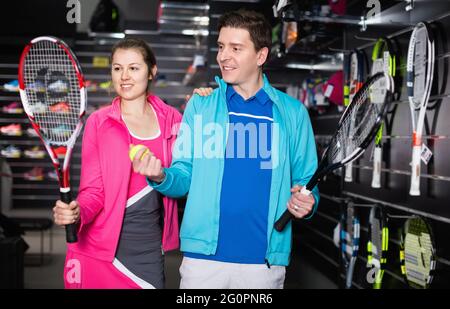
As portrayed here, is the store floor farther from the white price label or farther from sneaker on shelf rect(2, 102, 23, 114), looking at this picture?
sneaker on shelf rect(2, 102, 23, 114)

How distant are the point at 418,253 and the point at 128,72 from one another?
75.2 inches

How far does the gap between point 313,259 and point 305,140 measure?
13.1 ft

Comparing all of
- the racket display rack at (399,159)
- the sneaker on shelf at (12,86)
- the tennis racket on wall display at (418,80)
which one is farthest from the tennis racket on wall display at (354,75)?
the sneaker on shelf at (12,86)

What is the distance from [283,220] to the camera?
2.23 meters

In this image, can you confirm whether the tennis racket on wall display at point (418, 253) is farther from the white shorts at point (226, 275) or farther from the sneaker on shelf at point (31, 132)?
the sneaker on shelf at point (31, 132)

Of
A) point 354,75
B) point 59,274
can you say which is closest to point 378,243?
point 354,75

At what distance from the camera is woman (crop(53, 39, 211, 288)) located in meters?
2.39

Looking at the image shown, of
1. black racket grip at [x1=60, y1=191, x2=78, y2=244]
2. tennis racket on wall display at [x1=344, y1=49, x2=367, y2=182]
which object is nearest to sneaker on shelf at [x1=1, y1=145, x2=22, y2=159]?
tennis racket on wall display at [x1=344, y1=49, x2=367, y2=182]

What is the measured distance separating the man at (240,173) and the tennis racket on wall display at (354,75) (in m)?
2.05

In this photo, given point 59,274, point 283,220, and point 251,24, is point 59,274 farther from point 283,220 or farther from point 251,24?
point 251,24

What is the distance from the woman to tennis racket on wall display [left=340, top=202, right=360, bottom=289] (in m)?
1.89

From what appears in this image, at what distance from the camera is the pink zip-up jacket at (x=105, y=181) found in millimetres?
2379

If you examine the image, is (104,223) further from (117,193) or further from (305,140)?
(305,140)
